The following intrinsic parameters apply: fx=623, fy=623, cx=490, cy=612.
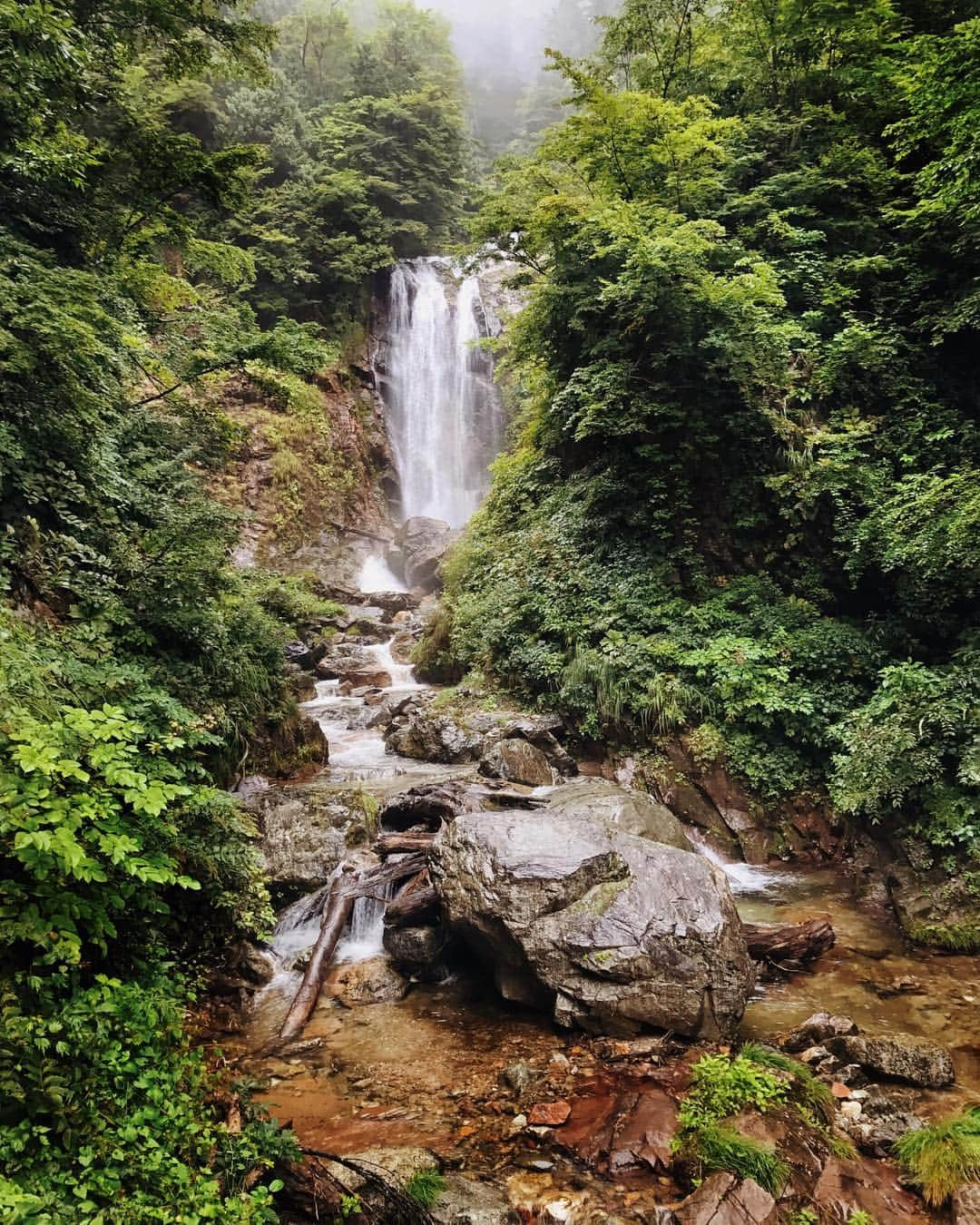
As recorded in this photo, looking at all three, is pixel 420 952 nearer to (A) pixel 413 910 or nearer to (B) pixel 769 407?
(A) pixel 413 910

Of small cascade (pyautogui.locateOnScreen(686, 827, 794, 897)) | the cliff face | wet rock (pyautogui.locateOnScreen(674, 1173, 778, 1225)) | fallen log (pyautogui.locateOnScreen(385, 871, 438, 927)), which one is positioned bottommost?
small cascade (pyautogui.locateOnScreen(686, 827, 794, 897))

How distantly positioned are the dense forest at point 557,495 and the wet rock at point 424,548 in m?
6.19

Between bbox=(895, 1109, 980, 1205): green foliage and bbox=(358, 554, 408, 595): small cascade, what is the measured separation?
19.1 metres

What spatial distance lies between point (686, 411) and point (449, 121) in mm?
22449

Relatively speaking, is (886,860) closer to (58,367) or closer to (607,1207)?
(607,1207)

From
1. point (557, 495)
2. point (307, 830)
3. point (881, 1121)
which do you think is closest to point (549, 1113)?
point (881, 1121)

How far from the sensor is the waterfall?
25.3m

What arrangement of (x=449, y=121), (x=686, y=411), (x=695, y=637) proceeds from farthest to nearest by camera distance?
(x=449, y=121) < (x=686, y=411) < (x=695, y=637)

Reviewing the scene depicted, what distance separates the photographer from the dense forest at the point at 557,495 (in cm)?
304

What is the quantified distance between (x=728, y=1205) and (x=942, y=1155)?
134cm

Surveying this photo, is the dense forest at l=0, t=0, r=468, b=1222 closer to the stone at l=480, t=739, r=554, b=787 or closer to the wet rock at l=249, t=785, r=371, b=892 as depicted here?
the wet rock at l=249, t=785, r=371, b=892

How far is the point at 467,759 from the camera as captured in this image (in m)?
10.2

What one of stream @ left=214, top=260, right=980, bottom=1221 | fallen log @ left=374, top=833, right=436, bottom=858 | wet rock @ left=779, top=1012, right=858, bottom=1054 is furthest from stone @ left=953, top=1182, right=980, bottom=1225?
fallen log @ left=374, top=833, right=436, bottom=858

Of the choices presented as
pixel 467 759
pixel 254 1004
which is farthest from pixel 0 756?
pixel 467 759
